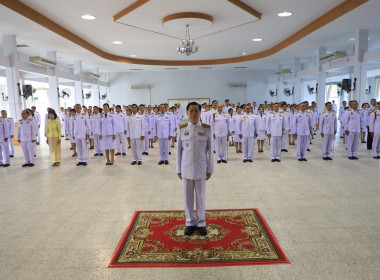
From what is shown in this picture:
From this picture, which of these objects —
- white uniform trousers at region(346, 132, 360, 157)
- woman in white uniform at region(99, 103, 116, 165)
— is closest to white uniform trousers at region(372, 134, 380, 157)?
white uniform trousers at region(346, 132, 360, 157)

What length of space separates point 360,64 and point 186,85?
44.4 ft

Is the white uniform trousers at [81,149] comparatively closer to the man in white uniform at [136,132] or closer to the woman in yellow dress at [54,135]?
the woman in yellow dress at [54,135]

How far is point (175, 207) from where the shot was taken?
14.8ft

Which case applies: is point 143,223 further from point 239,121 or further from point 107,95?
point 107,95

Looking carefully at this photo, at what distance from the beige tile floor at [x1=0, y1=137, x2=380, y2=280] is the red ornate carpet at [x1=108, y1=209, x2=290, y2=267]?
12cm

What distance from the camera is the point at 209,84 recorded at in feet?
71.1

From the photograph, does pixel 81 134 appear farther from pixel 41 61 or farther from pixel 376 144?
pixel 376 144

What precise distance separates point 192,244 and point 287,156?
614 cm

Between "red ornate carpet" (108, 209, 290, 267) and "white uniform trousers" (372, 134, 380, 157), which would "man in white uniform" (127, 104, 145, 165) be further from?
"white uniform trousers" (372, 134, 380, 157)

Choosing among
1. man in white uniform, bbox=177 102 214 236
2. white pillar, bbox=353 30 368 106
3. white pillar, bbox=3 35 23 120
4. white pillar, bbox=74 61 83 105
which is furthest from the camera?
white pillar, bbox=74 61 83 105

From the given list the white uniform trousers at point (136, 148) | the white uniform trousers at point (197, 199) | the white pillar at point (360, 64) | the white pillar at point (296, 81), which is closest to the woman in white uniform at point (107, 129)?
the white uniform trousers at point (136, 148)

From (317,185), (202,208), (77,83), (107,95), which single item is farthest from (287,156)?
(107,95)

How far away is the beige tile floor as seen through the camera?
2793mm

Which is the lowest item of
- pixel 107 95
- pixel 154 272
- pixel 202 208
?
pixel 154 272
